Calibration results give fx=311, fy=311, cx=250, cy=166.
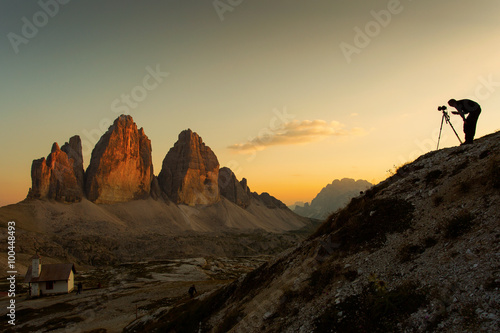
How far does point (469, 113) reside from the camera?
1870cm

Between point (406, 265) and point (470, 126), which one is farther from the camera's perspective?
point (470, 126)

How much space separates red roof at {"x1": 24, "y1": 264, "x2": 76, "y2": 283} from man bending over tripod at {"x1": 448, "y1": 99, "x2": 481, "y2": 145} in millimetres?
68389

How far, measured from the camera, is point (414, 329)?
28.3 ft

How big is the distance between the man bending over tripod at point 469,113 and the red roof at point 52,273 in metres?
68.4

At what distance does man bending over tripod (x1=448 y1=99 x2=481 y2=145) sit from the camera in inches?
731

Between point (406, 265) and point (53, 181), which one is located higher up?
point (53, 181)

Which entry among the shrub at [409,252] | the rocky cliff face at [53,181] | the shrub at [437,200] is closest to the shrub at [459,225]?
the shrub at [409,252]

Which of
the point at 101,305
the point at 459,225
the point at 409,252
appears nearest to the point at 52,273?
Answer: the point at 101,305

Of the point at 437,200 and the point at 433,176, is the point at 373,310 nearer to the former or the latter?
the point at 437,200

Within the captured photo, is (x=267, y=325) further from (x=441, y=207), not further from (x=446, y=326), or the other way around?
(x=441, y=207)

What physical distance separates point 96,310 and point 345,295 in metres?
47.1

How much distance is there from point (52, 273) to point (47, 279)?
1531 mm

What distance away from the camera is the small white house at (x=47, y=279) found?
58.4 m

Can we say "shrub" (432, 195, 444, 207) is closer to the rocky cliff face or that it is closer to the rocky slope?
the rocky slope
